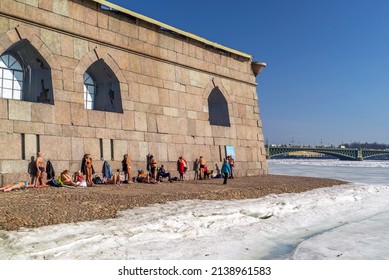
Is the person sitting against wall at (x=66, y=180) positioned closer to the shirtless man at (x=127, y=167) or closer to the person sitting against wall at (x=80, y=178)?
the person sitting against wall at (x=80, y=178)

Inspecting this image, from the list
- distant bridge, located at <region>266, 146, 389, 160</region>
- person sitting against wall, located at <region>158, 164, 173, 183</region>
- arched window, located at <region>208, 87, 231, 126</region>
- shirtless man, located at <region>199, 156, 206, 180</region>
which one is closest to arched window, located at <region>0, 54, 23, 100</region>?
person sitting against wall, located at <region>158, 164, 173, 183</region>

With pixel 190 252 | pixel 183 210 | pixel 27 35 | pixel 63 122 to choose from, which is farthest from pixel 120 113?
pixel 190 252

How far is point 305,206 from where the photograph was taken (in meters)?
10.0

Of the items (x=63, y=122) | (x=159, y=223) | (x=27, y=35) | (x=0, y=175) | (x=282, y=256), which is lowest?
(x=282, y=256)

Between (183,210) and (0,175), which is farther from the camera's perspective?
(0,175)

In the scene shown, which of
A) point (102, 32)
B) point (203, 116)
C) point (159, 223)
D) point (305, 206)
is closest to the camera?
point (159, 223)

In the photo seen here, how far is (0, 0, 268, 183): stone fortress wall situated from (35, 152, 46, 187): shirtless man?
487 millimetres

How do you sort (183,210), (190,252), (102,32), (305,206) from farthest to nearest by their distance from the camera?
1. (102,32)
2. (305,206)
3. (183,210)
4. (190,252)

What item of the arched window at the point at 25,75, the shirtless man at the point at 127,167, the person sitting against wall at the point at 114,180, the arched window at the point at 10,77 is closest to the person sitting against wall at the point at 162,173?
the shirtless man at the point at 127,167

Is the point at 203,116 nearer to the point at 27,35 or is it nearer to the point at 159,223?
the point at 27,35

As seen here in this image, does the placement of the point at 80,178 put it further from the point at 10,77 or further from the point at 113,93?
the point at 10,77

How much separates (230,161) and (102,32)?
8.41m

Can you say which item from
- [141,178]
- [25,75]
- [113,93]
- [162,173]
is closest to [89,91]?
[113,93]

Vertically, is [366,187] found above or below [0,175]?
below
